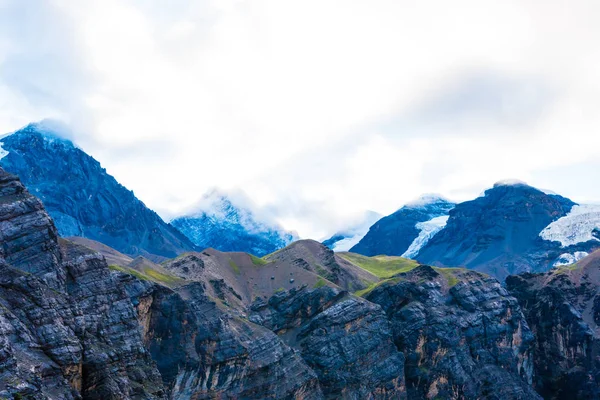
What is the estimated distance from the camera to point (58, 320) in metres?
98.6

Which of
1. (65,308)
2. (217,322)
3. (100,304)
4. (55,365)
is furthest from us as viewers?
(217,322)

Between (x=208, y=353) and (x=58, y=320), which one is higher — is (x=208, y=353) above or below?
above

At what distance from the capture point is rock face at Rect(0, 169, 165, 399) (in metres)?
90.0

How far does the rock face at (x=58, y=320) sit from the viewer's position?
90.0 m

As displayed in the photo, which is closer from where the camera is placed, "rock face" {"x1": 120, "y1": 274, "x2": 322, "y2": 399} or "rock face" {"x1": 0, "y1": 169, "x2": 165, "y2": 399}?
"rock face" {"x1": 0, "y1": 169, "x2": 165, "y2": 399}

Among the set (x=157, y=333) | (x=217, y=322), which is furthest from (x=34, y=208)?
(x=217, y=322)

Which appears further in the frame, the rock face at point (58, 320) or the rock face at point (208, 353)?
the rock face at point (208, 353)

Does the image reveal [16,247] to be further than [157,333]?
No

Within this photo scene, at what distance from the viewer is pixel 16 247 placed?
355ft

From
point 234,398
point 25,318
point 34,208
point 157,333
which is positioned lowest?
point 234,398

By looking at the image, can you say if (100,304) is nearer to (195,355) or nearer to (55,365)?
(55,365)

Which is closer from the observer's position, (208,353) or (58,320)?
(58,320)

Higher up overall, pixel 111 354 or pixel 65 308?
A: pixel 65 308

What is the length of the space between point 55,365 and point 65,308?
37.7ft
